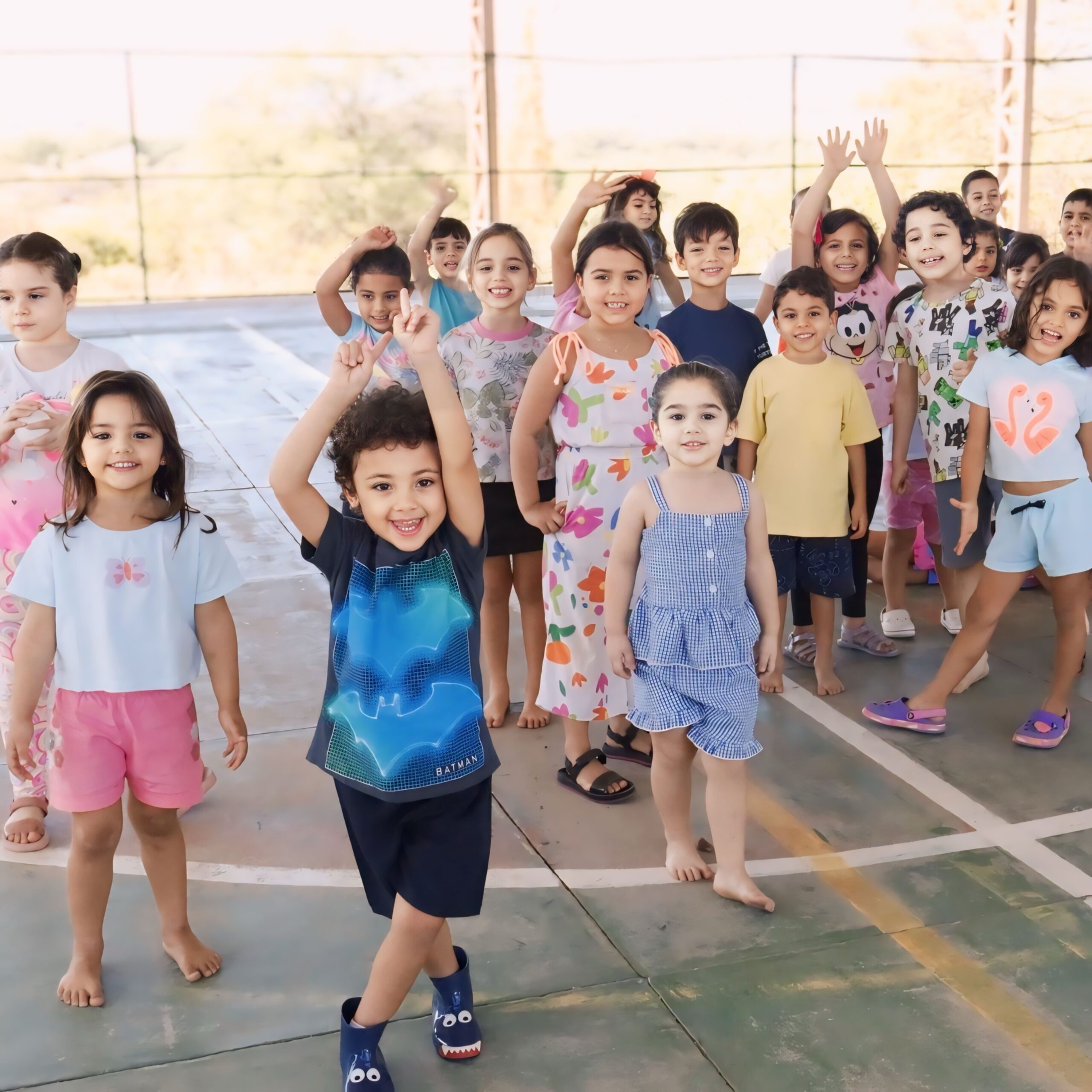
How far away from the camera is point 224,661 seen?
9.64 ft

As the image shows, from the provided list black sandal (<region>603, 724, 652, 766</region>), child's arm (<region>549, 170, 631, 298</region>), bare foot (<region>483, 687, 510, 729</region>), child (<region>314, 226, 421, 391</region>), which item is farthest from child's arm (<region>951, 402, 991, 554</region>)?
child (<region>314, 226, 421, 391</region>)

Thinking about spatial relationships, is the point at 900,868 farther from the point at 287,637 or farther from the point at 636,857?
the point at 287,637

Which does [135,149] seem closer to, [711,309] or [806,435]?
[711,309]

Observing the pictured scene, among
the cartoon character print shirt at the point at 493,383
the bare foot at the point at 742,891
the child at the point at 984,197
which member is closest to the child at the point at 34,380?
the cartoon character print shirt at the point at 493,383

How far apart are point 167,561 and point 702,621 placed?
1323 millimetres

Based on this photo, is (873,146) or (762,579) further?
(873,146)

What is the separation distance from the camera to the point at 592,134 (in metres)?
21.1

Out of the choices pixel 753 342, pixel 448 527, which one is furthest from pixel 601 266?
pixel 448 527

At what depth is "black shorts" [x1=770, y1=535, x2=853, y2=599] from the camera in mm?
4500

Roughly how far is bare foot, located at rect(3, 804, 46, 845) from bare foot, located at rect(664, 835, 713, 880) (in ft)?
5.86

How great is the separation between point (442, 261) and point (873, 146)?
1805 mm

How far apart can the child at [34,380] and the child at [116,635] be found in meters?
0.55

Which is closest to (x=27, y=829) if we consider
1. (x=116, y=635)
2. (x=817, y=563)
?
(x=116, y=635)

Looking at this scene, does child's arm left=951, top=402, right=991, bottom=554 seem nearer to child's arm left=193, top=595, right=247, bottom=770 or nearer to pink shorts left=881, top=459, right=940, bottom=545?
pink shorts left=881, top=459, right=940, bottom=545
